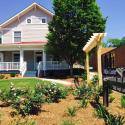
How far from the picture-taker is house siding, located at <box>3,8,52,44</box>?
42.5 metres

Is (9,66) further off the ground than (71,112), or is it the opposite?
(9,66)

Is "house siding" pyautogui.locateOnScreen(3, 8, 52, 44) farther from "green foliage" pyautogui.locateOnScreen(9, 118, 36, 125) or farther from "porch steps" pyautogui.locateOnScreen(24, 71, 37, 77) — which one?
"green foliage" pyautogui.locateOnScreen(9, 118, 36, 125)

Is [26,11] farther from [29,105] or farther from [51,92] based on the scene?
[29,105]

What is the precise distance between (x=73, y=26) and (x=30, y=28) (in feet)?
29.8

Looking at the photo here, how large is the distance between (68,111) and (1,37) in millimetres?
32104

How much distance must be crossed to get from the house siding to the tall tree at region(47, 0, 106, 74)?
6101 millimetres

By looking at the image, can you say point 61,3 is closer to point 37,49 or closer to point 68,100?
point 37,49

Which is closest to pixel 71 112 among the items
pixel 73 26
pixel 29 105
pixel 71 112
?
pixel 71 112

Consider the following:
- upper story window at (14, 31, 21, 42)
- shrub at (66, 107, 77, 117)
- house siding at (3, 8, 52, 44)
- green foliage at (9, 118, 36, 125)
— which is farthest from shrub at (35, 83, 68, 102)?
upper story window at (14, 31, 21, 42)

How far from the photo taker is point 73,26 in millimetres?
A: 35031

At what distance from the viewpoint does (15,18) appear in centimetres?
4250

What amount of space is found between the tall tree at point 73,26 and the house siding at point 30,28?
610 cm

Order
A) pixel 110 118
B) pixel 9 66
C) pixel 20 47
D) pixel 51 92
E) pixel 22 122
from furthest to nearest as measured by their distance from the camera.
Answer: pixel 20 47 → pixel 9 66 → pixel 51 92 → pixel 22 122 → pixel 110 118

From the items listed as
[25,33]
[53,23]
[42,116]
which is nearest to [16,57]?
[25,33]
